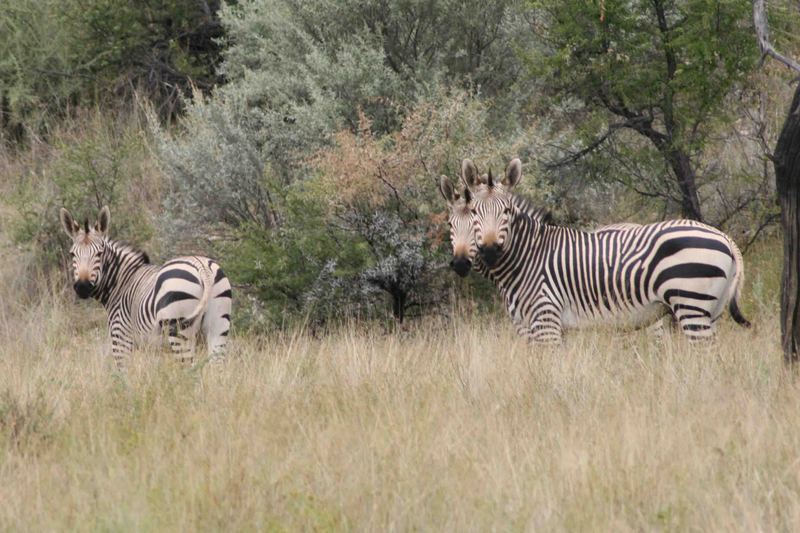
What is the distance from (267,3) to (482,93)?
3.20 metres

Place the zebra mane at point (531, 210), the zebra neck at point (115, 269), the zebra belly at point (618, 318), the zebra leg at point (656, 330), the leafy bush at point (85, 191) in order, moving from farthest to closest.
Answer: the leafy bush at point (85, 191)
the zebra neck at point (115, 269)
the zebra mane at point (531, 210)
the zebra leg at point (656, 330)
the zebra belly at point (618, 318)

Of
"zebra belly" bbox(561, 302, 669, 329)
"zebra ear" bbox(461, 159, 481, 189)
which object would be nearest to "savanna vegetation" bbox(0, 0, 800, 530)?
"zebra belly" bbox(561, 302, 669, 329)

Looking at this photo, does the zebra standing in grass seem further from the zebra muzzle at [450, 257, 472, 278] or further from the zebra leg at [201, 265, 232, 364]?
the zebra leg at [201, 265, 232, 364]

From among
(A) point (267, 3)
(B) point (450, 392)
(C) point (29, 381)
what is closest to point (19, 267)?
(A) point (267, 3)

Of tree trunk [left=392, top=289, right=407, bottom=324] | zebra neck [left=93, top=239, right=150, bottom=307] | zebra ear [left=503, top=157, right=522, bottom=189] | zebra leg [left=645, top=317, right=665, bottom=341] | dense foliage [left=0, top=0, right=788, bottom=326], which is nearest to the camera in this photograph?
zebra leg [left=645, top=317, right=665, bottom=341]

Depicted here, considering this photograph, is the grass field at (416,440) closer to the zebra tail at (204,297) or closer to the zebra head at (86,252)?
the zebra tail at (204,297)

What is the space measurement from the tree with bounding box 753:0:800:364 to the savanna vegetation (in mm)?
280

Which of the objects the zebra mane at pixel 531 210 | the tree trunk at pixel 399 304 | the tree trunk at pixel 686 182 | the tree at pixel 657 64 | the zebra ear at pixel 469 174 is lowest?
the tree trunk at pixel 399 304

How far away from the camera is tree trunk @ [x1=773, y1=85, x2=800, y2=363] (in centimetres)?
774

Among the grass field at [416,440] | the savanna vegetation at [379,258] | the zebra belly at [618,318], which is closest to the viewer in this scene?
the grass field at [416,440]

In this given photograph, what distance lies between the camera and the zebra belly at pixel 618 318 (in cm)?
959

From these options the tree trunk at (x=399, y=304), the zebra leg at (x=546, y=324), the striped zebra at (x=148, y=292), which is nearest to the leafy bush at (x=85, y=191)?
the tree trunk at (x=399, y=304)

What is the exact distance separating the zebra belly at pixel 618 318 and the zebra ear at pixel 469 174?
4.17 ft

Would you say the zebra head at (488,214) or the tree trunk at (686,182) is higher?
the tree trunk at (686,182)
